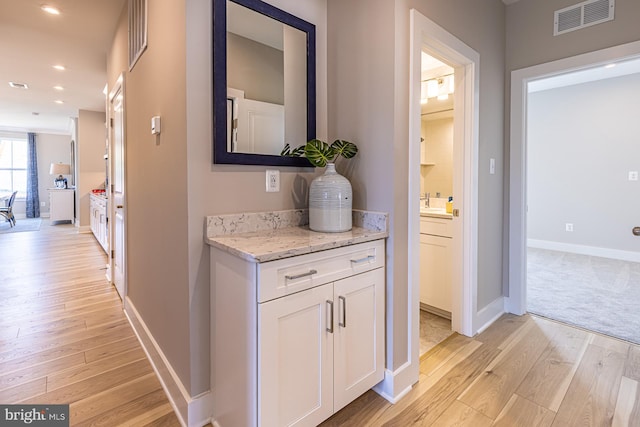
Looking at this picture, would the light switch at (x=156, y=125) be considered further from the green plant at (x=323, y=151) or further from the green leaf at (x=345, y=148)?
the green leaf at (x=345, y=148)

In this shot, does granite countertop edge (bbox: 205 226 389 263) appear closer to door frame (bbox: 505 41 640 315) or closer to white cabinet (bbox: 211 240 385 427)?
white cabinet (bbox: 211 240 385 427)

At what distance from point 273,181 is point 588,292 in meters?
3.37

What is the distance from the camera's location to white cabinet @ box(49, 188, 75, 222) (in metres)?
7.68

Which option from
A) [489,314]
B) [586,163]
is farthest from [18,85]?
[586,163]

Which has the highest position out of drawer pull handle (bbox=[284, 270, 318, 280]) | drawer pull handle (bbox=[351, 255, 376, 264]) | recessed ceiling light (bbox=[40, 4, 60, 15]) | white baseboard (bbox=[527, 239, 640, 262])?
recessed ceiling light (bbox=[40, 4, 60, 15])

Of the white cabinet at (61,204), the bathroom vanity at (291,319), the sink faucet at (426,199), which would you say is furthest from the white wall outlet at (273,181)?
the white cabinet at (61,204)

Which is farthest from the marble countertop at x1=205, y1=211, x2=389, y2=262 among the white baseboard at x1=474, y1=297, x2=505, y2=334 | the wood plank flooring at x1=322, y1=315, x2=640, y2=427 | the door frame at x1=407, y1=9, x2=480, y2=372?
the white baseboard at x1=474, y1=297, x2=505, y2=334

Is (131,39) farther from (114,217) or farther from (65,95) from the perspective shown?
(65,95)

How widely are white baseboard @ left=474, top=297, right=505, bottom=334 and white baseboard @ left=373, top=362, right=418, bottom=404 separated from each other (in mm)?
909

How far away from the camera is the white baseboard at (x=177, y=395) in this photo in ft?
4.87

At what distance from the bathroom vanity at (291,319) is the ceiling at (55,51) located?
2626 mm

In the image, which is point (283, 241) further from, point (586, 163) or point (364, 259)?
point (586, 163)

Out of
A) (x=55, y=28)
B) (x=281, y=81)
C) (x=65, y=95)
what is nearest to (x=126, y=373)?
(x=281, y=81)

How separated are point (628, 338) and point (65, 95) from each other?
304 inches
